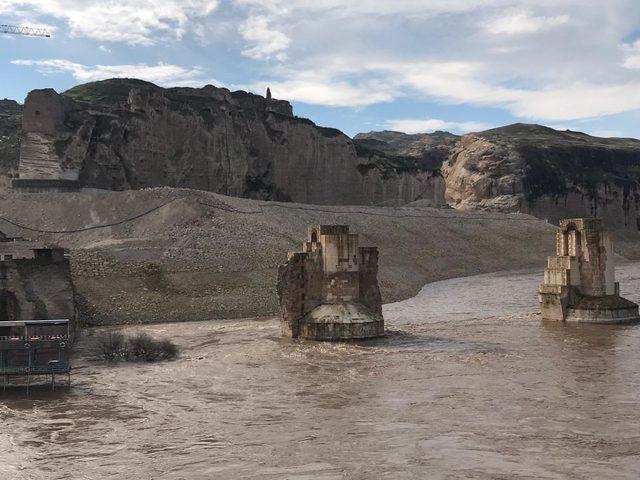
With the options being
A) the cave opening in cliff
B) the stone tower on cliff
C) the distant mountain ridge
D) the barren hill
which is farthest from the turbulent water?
the distant mountain ridge

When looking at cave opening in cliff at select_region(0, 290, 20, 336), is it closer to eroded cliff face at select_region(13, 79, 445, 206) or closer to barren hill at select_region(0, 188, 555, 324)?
barren hill at select_region(0, 188, 555, 324)

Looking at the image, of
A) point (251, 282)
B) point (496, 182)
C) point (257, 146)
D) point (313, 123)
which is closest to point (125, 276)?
point (251, 282)

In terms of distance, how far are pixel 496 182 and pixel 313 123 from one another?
40983 mm

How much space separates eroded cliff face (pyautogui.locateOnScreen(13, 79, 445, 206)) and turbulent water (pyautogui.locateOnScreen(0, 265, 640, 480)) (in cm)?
3771

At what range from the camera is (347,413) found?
1702 cm

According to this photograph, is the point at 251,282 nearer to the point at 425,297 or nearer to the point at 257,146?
the point at 425,297

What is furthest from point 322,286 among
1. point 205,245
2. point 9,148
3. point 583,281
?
point 9,148

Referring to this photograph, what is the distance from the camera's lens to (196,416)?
17062mm

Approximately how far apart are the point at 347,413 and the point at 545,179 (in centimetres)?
11084

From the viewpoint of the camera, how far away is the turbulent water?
13.1 metres

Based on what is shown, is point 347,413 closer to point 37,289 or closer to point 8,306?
point 8,306

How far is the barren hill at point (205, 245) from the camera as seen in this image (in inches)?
1550

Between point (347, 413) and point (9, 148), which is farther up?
point (9, 148)

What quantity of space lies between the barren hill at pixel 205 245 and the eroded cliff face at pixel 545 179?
41144mm
